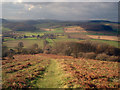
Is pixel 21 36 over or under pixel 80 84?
over

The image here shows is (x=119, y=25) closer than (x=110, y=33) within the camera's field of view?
Yes

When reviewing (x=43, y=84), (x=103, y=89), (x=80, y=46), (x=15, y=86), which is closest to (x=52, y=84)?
(x=43, y=84)

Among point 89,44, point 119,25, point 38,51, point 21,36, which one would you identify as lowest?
point 38,51

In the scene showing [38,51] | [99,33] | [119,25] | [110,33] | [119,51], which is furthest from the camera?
[99,33]

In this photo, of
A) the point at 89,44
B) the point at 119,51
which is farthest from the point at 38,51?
the point at 119,51

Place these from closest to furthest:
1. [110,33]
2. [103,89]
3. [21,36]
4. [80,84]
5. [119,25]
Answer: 1. [103,89]
2. [80,84]
3. [119,25]
4. [21,36]
5. [110,33]

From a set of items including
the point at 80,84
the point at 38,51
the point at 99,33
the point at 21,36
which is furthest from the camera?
the point at 99,33

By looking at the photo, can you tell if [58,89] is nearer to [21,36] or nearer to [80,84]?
[80,84]

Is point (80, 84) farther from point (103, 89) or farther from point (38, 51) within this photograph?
point (38, 51)

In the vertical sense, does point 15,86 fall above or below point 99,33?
below
